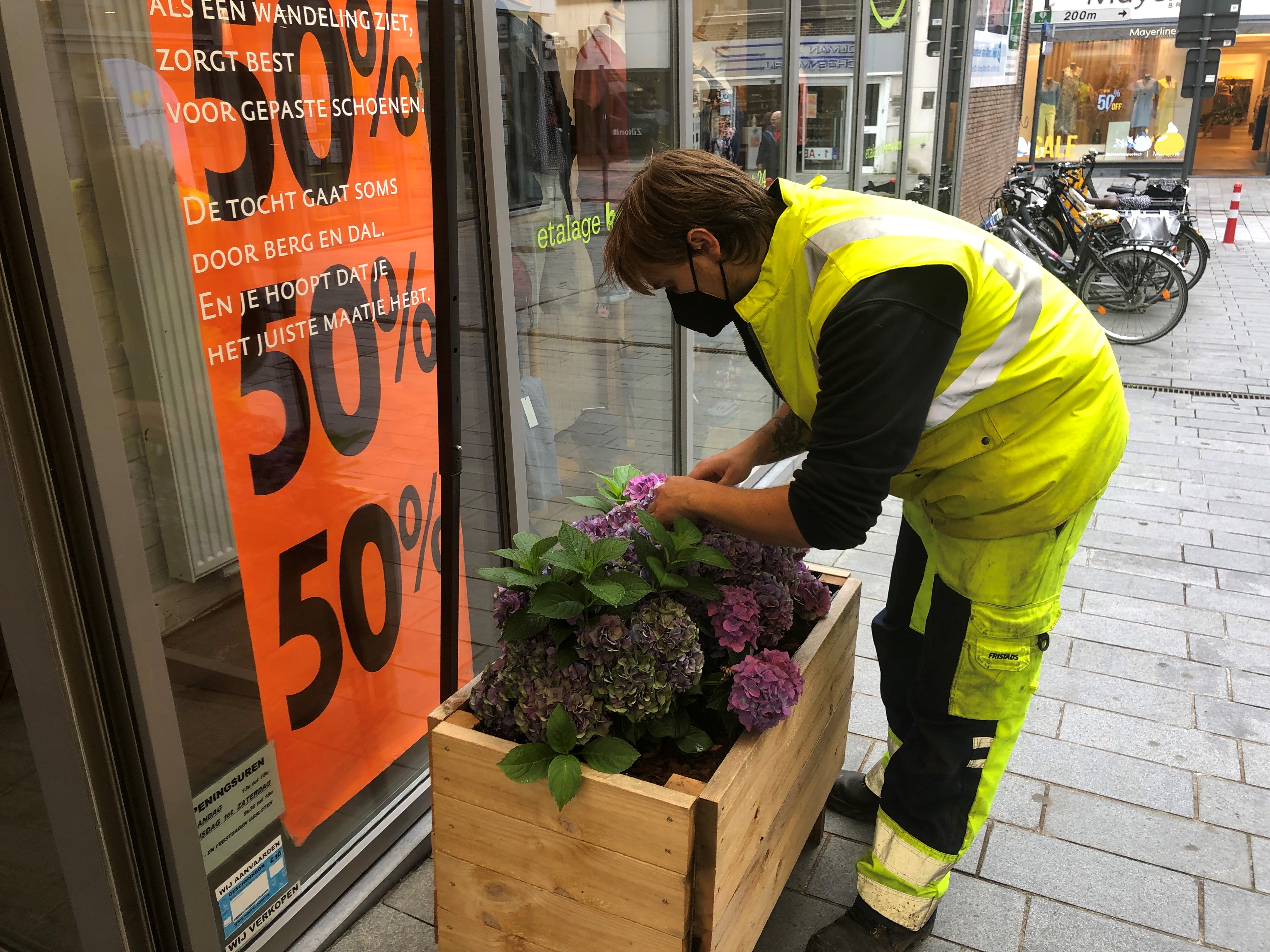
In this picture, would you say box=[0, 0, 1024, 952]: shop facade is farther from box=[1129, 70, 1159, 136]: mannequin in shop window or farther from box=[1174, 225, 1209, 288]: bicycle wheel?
box=[1129, 70, 1159, 136]: mannequin in shop window

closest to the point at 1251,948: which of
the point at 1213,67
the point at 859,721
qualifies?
the point at 859,721

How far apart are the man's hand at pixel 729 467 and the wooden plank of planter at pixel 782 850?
66cm

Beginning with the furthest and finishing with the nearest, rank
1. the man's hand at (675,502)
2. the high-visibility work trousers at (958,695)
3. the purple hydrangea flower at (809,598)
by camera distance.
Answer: the purple hydrangea flower at (809,598), the high-visibility work trousers at (958,695), the man's hand at (675,502)

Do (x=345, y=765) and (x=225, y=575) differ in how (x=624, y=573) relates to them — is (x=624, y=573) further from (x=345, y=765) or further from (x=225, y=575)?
(x=345, y=765)

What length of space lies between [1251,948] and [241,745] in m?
2.44

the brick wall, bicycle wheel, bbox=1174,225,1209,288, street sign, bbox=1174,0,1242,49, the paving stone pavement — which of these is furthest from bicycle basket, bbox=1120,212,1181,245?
the paving stone pavement

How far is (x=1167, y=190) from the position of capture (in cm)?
1134

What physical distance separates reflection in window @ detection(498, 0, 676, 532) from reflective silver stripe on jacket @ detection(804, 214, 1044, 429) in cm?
129

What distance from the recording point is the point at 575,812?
1732mm

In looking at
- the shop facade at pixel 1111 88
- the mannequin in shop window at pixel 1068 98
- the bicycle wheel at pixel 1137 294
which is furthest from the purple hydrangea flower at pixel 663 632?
the mannequin in shop window at pixel 1068 98

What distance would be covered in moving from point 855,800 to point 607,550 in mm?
1484

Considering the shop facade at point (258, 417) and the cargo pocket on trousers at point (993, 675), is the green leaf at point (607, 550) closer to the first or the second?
the shop facade at point (258, 417)

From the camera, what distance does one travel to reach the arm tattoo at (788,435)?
235 cm

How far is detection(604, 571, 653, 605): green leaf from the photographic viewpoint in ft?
5.77
